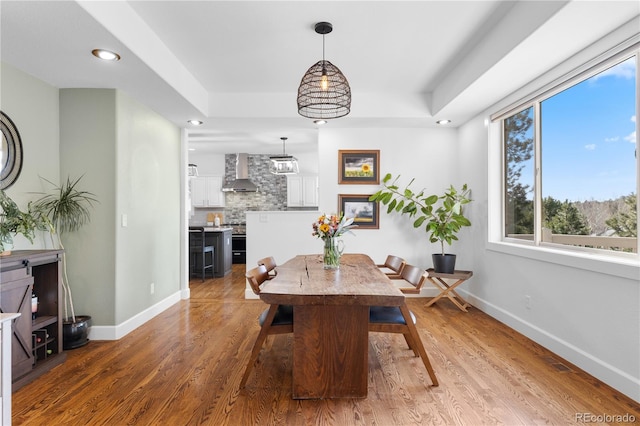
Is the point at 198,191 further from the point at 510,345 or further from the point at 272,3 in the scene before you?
the point at 510,345

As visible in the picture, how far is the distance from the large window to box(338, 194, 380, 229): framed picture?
1794mm

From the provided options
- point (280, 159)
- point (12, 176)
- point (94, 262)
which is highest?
point (280, 159)

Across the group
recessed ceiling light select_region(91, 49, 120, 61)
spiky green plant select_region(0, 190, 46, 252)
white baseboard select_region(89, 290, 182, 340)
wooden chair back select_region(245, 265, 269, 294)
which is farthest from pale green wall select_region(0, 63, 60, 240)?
wooden chair back select_region(245, 265, 269, 294)

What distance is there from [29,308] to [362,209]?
147 inches

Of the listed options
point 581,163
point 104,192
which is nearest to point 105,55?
point 104,192

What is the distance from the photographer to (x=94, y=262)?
3359 mm

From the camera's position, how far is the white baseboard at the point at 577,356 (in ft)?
7.45

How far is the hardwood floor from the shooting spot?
2.04 meters

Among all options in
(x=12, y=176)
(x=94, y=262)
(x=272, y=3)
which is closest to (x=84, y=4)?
(x=272, y=3)

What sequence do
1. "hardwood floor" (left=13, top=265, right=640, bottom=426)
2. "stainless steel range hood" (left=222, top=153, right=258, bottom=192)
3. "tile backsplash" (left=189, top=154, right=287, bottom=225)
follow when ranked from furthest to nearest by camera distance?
"tile backsplash" (left=189, top=154, right=287, bottom=225)
"stainless steel range hood" (left=222, top=153, right=258, bottom=192)
"hardwood floor" (left=13, top=265, right=640, bottom=426)

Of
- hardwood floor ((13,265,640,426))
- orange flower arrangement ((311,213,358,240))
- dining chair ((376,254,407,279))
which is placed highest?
orange flower arrangement ((311,213,358,240))

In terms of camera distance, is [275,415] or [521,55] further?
[521,55]

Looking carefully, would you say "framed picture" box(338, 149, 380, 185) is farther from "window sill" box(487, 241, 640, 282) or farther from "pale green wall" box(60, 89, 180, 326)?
"pale green wall" box(60, 89, 180, 326)

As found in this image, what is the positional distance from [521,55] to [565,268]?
1705 mm
